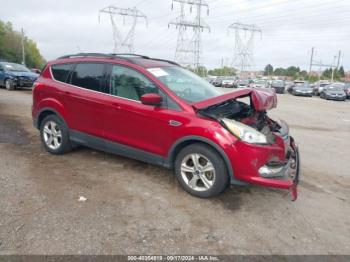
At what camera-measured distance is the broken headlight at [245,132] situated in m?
3.67

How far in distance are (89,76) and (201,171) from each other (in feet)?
7.80

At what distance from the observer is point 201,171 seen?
13.0ft

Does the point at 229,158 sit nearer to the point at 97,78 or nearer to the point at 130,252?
the point at 130,252

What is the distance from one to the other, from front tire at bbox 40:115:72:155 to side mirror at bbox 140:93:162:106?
73.0 inches

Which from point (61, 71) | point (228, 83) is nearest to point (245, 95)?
point (61, 71)

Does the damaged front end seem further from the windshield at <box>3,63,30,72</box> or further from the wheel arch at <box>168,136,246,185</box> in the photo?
the windshield at <box>3,63,30,72</box>

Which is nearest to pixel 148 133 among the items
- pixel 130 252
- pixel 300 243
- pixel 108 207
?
pixel 108 207

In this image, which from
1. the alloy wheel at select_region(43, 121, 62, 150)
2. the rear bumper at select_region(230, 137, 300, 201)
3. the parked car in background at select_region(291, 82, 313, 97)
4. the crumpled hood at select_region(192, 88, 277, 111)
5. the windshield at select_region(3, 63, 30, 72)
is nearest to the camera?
the rear bumper at select_region(230, 137, 300, 201)

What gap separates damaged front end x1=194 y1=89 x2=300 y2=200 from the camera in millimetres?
3623

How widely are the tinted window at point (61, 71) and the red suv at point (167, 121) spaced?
18mm

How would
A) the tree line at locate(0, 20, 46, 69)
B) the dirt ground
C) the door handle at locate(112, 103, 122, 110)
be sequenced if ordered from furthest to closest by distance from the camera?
the tree line at locate(0, 20, 46, 69), the door handle at locate(112, 103, 122, 110), the dirt ground

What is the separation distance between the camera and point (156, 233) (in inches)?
126

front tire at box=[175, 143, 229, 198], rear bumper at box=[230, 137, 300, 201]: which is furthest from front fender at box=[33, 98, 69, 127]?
rear bumper at box=[230, 137, 300, 201]

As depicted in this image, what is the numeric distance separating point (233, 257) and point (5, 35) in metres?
86.4
